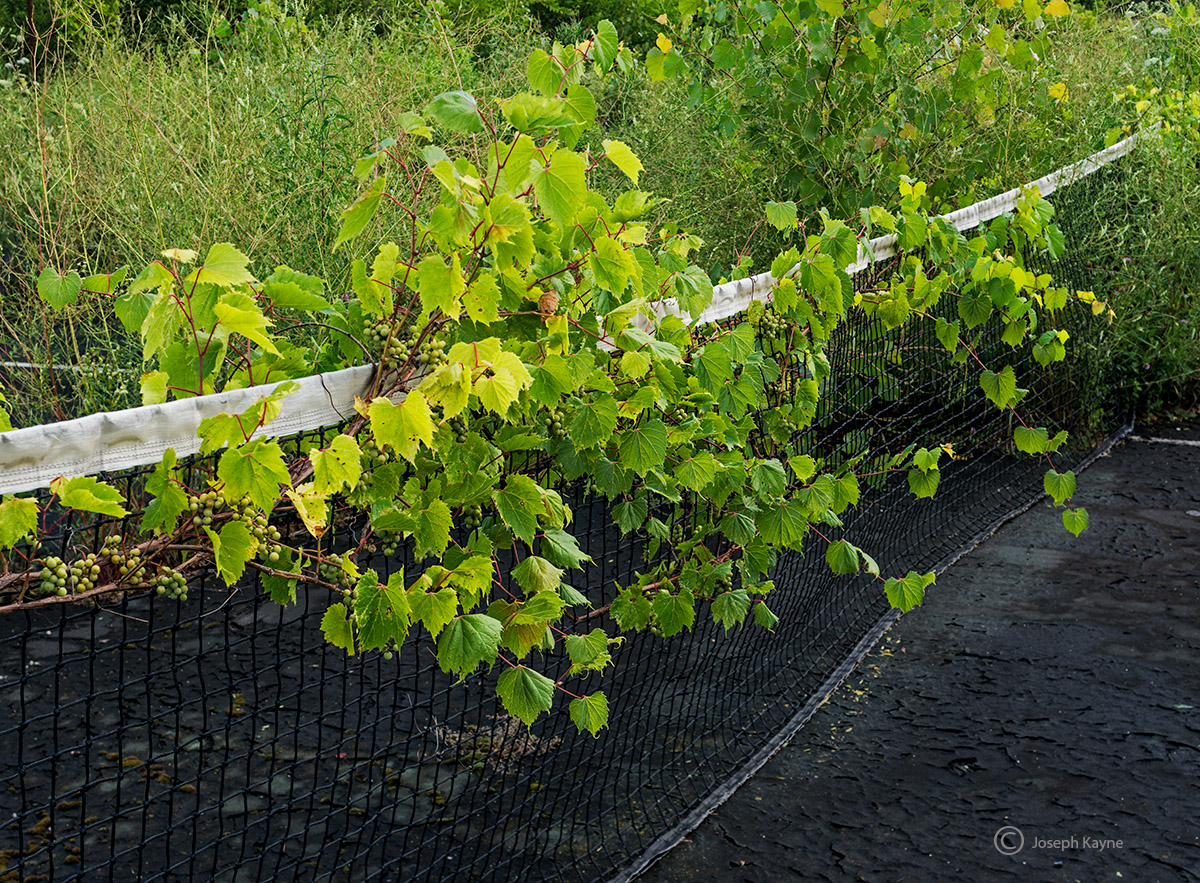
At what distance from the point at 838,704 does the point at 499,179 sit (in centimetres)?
252

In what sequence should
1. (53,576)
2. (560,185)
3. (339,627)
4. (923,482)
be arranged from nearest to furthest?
(53,576)
(560,185)
(339,627)
(923,482)

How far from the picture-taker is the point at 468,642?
2146mm

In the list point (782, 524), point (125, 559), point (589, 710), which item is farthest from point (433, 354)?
point (782, 524)

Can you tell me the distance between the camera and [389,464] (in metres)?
2.20

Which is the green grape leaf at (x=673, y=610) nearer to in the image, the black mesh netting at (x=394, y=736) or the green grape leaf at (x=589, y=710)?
the black mesh netting at (x=394, y=736)

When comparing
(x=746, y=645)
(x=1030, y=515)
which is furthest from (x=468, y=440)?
(x=1030, y=515)

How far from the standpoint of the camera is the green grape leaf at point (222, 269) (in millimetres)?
1914

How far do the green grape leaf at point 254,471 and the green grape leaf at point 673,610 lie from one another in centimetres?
127

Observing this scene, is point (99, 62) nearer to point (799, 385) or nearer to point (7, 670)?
point (7, 670)

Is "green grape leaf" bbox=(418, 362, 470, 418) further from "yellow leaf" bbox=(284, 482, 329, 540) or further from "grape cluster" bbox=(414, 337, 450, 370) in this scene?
"yellow leaf" bbox=(284, 482, 329, 540)

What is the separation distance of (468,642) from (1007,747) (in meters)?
2.20

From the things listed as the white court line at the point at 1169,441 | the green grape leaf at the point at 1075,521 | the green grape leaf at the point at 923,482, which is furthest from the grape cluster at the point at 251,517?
the white court line at the point at 1169,441

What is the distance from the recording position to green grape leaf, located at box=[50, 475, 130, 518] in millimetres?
1673

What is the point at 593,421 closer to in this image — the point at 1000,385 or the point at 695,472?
the point at 695,472
